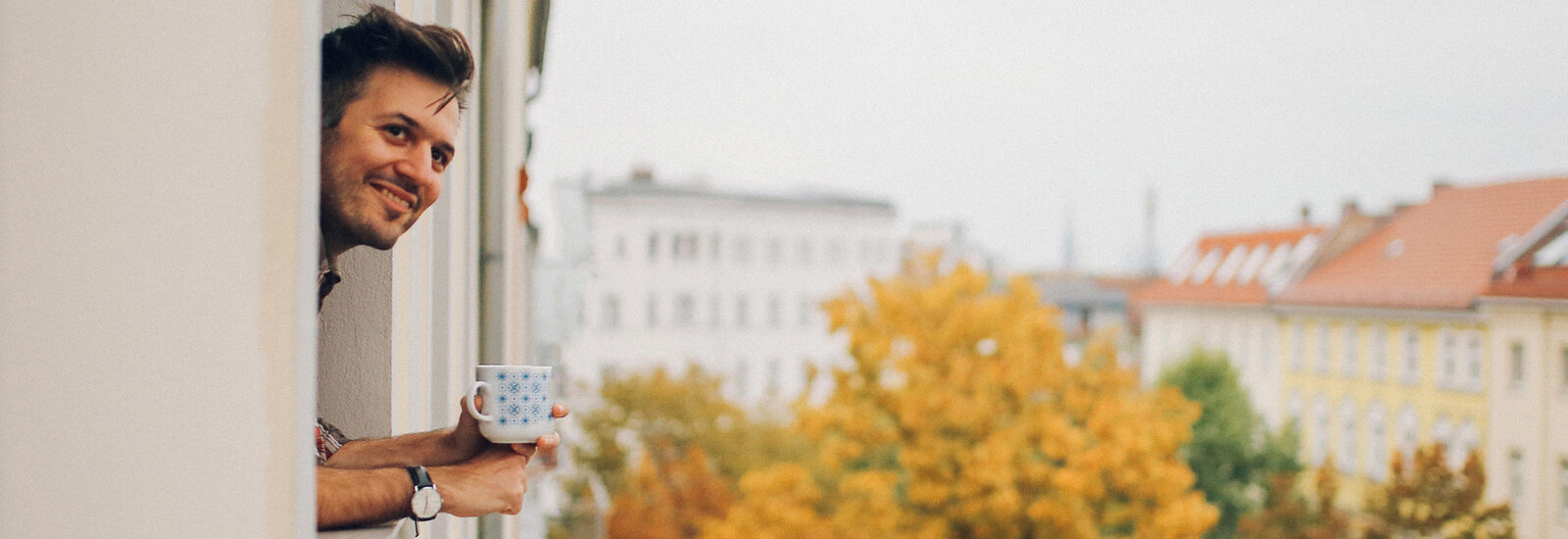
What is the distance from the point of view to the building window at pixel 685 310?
19531 millimetres

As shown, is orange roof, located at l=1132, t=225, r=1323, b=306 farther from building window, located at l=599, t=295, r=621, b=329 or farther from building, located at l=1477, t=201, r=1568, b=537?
building window, located at l=599, t=295, r=621, b=329

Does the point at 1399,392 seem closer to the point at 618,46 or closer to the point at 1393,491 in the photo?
the point at 1393,491

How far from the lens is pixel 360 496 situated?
0.59 metres

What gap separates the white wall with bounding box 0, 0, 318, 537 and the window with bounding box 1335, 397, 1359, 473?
1630cm

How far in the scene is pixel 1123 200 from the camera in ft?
77.9

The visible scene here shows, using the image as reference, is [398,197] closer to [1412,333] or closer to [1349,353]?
[1412,333]

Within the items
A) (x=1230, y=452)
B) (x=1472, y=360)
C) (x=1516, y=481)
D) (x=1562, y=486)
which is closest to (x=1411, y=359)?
(x=1472, y=360)

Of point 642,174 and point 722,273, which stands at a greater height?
point 642,174

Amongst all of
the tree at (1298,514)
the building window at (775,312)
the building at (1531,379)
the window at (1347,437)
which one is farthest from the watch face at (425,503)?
the building window at (775,312)

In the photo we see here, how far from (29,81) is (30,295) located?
0.09 meters

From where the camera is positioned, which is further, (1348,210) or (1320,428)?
(1348,210)

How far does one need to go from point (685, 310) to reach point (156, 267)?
19.3 metres

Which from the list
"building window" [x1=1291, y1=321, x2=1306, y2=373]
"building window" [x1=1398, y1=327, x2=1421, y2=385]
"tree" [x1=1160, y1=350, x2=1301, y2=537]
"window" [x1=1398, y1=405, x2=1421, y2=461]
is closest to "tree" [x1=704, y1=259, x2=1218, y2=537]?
"window" [x1=1398, y1=405, x2=1421, y2=461]

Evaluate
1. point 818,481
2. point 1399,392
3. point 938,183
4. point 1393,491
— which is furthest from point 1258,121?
point 818,481
